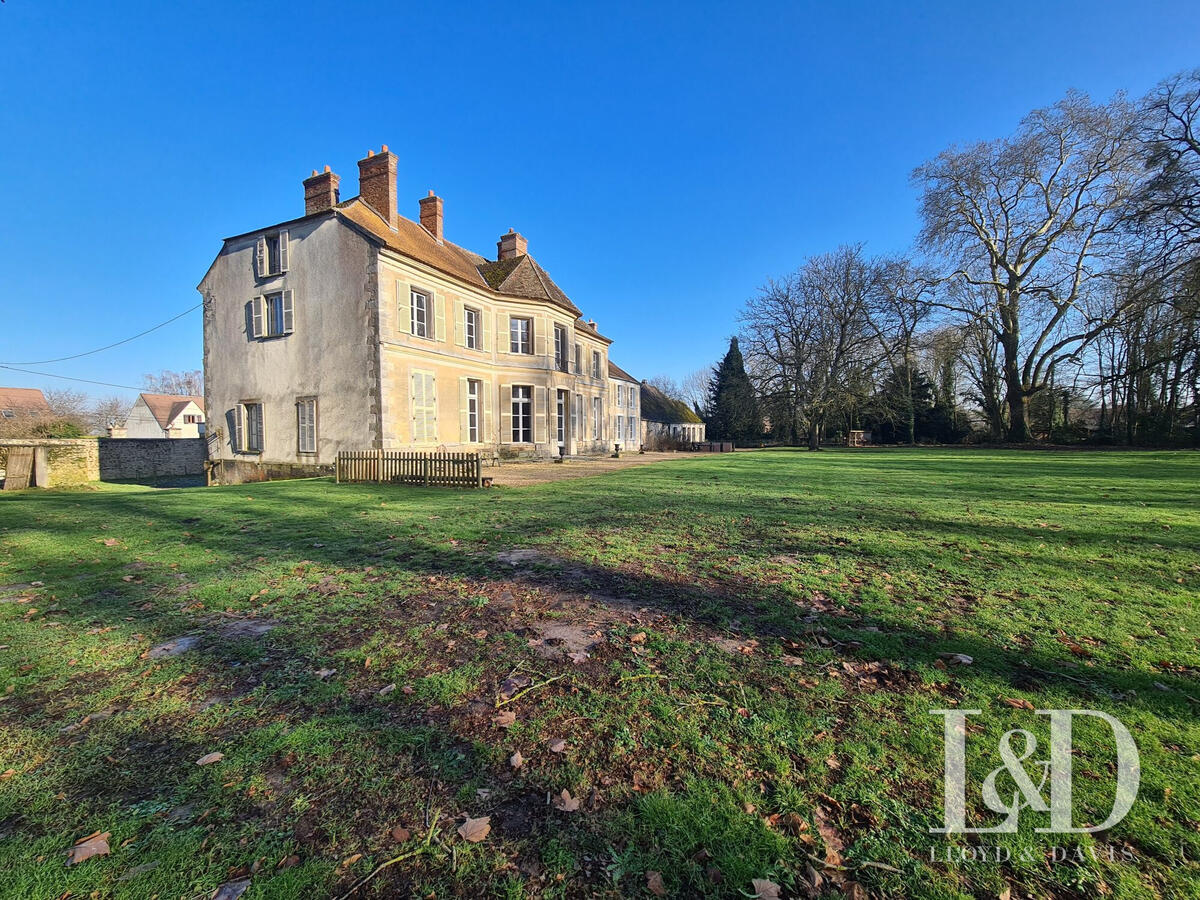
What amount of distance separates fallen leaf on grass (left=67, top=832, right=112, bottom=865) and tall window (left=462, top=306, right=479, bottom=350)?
20131 millimetres

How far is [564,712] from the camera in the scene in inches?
105

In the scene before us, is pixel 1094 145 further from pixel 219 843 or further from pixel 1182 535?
pixel 219 843

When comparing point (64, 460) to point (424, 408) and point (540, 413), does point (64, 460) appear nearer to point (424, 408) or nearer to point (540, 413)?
point (424, 408)

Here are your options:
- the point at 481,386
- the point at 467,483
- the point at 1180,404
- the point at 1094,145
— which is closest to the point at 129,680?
the point at 467,483

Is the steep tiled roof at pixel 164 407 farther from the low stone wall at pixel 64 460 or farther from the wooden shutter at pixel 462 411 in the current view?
the wooden shutter at pixel 462 411

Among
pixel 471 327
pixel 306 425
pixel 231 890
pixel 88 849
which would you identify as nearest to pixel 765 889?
pixel 231 890

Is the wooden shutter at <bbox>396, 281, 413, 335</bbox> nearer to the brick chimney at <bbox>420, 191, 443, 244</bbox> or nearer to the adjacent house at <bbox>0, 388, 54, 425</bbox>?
the brick chimney at <bbox>420, 191, 443, 244</bbox>

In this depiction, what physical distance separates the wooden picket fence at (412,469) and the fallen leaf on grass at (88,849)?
11.4 meters

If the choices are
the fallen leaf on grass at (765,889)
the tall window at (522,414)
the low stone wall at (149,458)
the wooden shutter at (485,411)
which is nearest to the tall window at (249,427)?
the low stone wall at (149,458)

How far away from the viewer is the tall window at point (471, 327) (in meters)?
20.8

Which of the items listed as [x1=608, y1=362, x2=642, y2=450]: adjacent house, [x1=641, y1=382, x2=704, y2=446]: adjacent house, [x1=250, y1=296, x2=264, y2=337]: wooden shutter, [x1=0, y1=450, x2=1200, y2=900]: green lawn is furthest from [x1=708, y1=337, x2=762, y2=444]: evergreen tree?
[x1=0, y1=450, x2=1200, y2=900]: green lawn

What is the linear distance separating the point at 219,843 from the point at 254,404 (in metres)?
21.3

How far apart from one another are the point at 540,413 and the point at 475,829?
71.5ft

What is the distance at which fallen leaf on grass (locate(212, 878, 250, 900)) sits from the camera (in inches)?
63.3
